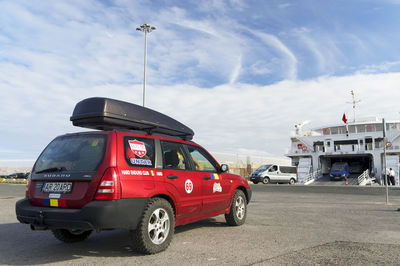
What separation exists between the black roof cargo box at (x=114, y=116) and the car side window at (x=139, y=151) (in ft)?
1.26

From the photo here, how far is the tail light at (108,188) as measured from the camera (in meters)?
4.03

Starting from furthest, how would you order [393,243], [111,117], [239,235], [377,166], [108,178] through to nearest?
Result: [377,166] < [239,235] < [393,243] < [111,117] < [108,178]

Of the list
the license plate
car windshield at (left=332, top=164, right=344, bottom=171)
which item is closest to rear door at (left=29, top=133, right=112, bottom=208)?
the license plate

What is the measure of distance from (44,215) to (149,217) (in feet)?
4.16

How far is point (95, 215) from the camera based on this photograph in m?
3.94

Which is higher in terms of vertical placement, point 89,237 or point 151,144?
point 151,144

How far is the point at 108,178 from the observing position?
405 cm

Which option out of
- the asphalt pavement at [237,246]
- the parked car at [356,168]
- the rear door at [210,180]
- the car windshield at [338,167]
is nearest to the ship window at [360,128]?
the parked car at [356,168]

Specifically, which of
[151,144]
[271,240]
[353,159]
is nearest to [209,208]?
[271,240]

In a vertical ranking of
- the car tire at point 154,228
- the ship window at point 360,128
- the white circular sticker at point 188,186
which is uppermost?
the ship window at point 360,128

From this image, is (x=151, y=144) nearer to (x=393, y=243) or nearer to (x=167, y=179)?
(x=167, y=179)

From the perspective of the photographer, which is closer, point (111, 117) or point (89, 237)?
point (111, 117)

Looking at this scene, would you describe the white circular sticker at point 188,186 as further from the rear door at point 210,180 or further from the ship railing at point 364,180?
the ship railing at point 364,180

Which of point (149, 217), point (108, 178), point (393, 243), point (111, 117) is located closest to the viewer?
point (108, 178)
